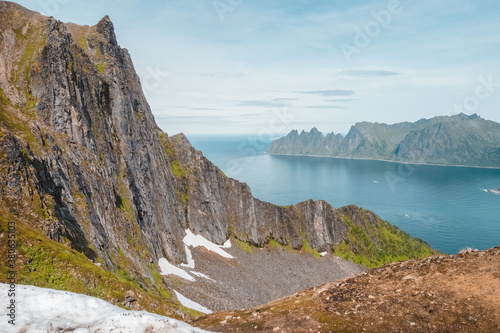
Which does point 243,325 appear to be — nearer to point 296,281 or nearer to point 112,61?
point 112,61

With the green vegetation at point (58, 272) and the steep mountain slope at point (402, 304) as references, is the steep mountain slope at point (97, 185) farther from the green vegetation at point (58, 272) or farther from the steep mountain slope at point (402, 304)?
Answer: the steep mountain slope at point (402, 304)

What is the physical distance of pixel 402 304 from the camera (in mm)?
18609

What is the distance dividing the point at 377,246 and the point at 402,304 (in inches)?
5747

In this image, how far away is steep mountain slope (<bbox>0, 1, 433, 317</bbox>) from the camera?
920 inches

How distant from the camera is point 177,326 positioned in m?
10.5

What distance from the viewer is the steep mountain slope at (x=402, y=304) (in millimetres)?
16828

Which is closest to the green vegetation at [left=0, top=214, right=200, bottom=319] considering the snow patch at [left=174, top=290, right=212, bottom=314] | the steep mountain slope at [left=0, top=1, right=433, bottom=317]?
the steep mountain slope at [left=0, top=1, right=433, bottom=317]

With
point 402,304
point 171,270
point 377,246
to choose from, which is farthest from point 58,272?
point 377,246

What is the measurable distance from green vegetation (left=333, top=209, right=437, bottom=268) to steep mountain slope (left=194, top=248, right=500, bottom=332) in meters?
119

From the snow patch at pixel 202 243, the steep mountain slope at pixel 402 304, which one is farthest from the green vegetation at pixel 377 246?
the steep mountain slope at pixel 402 304

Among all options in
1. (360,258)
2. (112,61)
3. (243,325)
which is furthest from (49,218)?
(360,258)

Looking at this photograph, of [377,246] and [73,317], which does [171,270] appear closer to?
[73,317]

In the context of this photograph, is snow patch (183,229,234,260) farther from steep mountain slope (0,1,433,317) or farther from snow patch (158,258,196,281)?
snow patch (158,258,196,281)

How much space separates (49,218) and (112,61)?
6290cm
